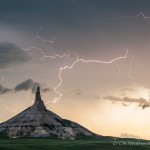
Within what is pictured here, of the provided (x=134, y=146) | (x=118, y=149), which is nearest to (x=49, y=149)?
(x=118, y=149)

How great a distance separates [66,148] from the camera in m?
140

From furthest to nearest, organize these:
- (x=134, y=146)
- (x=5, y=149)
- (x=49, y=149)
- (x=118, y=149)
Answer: (x=134, y=146) → (x=118, y=149) → (x=49, y=149) → (x=5, y=149)

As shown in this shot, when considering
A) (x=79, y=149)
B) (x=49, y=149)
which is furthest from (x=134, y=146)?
(x=49, y=149)

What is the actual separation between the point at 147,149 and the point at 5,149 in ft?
178

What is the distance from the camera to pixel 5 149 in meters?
125

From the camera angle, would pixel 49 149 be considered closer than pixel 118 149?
Yes

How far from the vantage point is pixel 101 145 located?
154000 mm

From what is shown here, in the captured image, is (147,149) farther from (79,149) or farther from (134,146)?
(79,149)

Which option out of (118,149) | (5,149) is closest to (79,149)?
(118,149)

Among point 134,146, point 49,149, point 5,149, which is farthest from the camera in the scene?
point 134,146

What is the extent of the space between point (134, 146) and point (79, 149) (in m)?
27.5

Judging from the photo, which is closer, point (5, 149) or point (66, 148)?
point (5, 149)

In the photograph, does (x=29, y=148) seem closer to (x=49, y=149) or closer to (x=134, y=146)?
(x=49, y=149)

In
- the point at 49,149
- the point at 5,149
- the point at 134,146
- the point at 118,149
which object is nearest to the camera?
the point at 5,149
